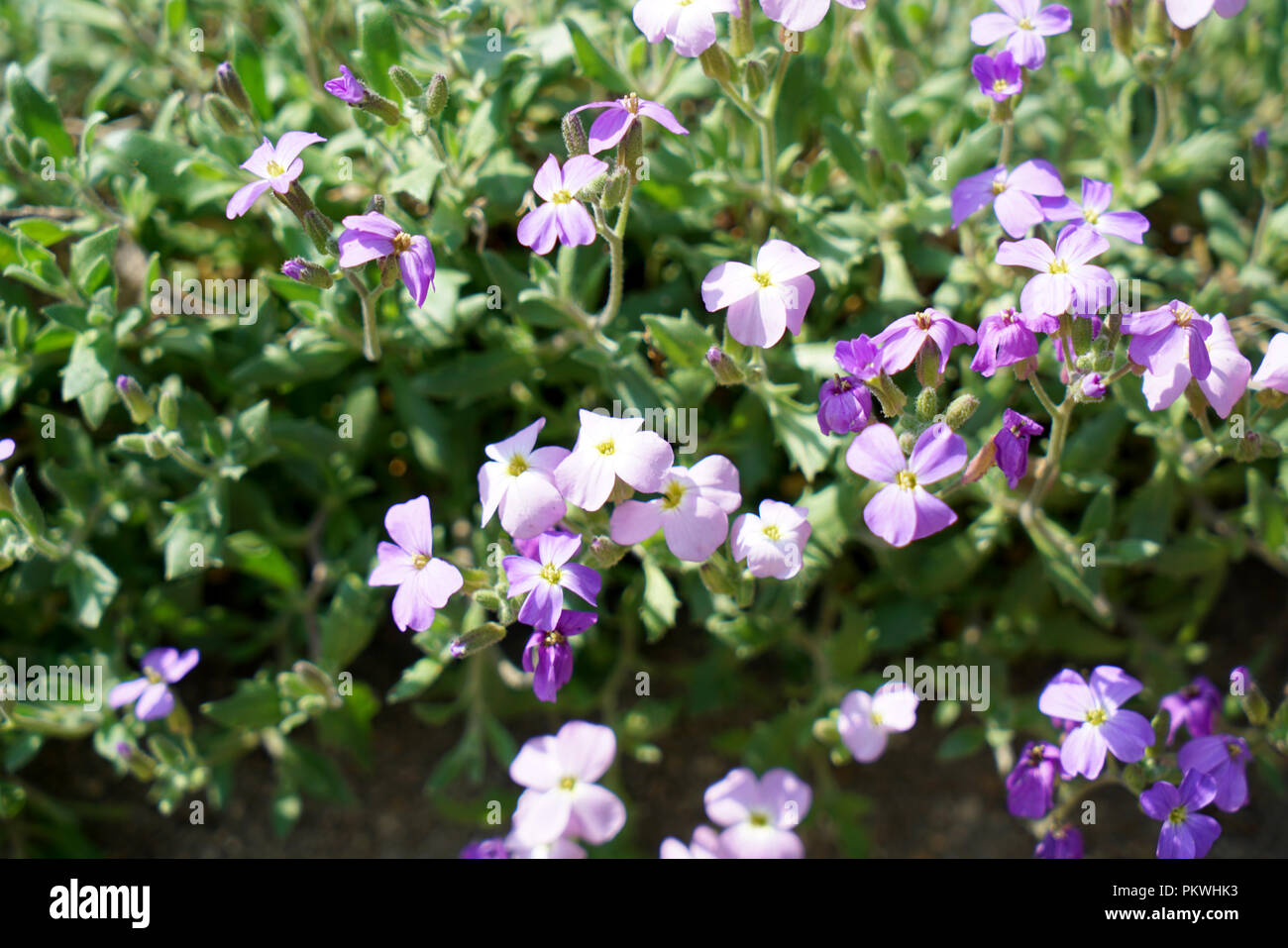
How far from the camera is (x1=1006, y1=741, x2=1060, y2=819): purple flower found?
2.78 metres

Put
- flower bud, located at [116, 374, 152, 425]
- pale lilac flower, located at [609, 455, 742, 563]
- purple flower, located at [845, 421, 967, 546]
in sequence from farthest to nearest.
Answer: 1. flower bud, located at [116, 374, 152, 425]
2. pale lilac flower, located at [609, 455, 742, 563]
3. purple flower, located at [845, 421, 967, 546]

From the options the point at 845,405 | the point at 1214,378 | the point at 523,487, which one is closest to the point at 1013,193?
the point at 1214,378

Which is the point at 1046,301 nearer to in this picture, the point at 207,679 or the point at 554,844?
the point at 554,844

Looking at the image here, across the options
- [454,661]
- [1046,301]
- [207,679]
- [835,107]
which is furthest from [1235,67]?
[207,679]

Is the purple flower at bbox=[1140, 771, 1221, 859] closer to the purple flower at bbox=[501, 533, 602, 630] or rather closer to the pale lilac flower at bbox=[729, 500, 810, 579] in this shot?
the pale lilac flower at bbox=[729, 500, 810, 579]

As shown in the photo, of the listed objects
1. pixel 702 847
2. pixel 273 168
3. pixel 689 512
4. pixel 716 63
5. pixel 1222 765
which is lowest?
pixel 702 847

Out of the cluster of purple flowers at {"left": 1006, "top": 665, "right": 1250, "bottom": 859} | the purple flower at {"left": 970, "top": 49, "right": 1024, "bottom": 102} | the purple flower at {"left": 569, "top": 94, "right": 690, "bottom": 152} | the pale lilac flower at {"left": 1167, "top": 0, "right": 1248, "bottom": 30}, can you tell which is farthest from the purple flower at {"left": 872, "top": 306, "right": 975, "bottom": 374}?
the pale lilac flower at {"left": 1167, "top": 0, "right": 1248, "bottom": 30}

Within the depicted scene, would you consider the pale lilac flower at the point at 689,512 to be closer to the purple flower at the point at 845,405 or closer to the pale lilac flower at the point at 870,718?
the purple flower at the point at 845,405

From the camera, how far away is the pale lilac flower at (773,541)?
100 inches

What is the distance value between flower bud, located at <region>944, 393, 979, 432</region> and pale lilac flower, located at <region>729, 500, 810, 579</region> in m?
0.39

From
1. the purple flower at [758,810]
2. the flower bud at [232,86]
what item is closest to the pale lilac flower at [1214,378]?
the purple flower at [758,810]

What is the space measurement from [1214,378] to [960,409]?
62 cm

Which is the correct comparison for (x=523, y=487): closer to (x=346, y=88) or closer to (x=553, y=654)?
(x=553, y=654)

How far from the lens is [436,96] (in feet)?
9.04
